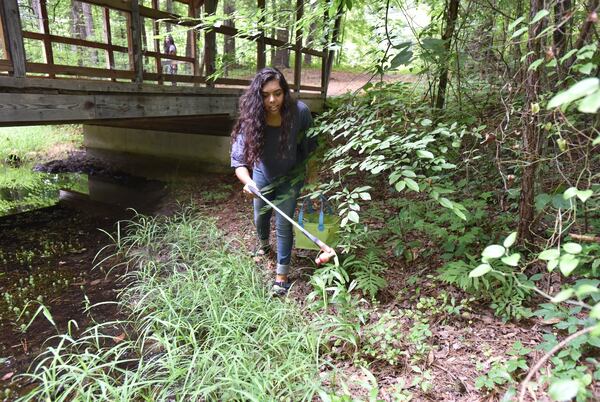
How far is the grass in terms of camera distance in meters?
10.2

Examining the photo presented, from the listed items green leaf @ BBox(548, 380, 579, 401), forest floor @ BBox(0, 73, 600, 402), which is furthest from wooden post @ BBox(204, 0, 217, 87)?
green leaf @ BBox(548, 380, 579, 401)

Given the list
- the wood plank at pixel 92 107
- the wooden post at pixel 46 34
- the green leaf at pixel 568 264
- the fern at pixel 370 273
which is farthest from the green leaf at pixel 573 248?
the wooden post at pixel 46 34

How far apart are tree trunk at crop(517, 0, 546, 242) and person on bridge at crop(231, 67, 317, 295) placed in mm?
1517

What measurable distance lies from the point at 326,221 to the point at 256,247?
3.71ft

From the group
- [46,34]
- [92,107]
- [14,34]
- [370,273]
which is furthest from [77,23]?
[370,273]

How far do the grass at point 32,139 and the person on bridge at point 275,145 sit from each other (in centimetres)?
1000

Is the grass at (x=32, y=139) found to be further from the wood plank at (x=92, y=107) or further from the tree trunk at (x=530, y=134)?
the tree trunk at (x=530, y=134)

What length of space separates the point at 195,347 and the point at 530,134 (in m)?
2.31

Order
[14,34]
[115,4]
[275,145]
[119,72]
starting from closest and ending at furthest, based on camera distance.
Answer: [275,145] → [14,34] → [115,4] → [119,72]

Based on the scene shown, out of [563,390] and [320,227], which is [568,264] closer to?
[563,390]

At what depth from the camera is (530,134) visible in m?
2.08

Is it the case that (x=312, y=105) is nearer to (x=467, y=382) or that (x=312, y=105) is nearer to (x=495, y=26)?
(x=495, y=26)

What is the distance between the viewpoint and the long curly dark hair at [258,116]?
269cm

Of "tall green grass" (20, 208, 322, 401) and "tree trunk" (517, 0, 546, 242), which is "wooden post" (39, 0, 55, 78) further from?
"tree trunk" (517, 0, 546, 242)
